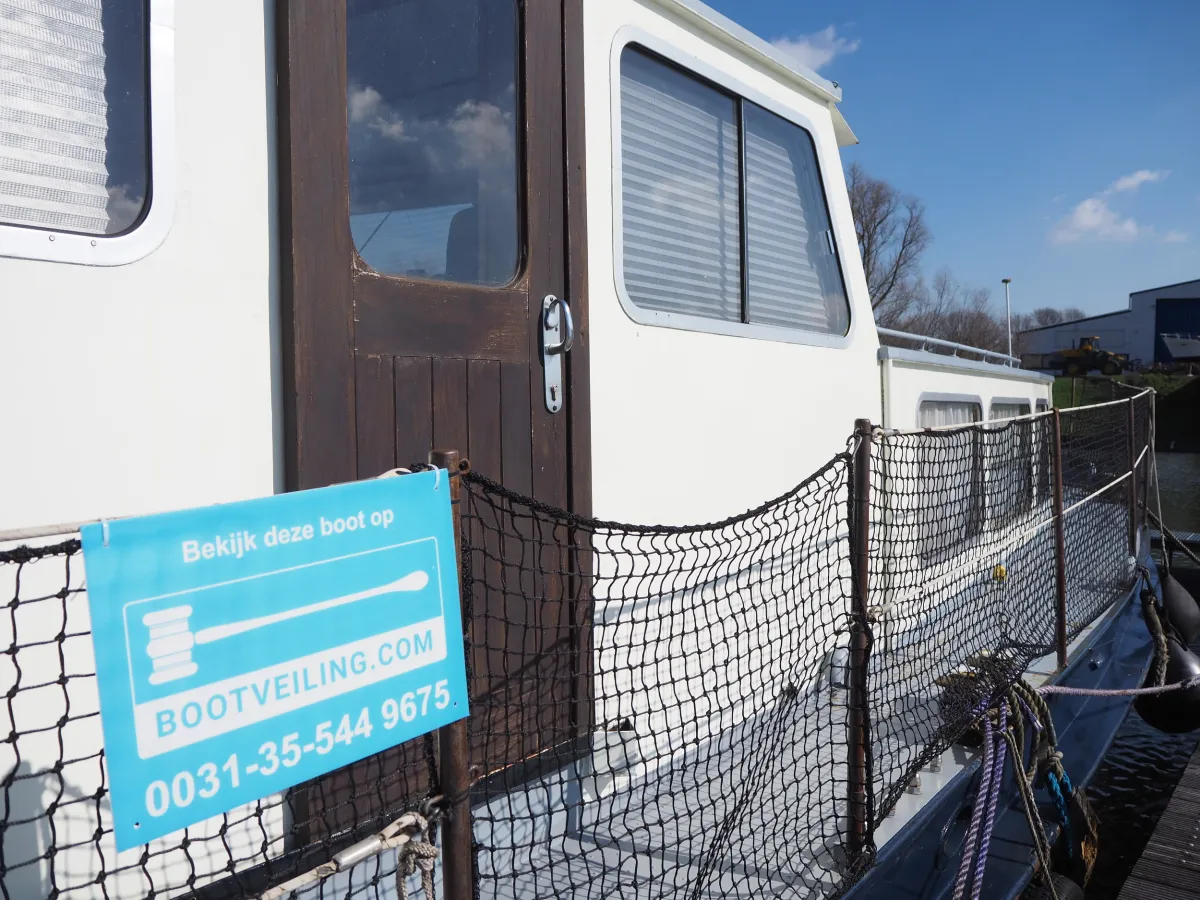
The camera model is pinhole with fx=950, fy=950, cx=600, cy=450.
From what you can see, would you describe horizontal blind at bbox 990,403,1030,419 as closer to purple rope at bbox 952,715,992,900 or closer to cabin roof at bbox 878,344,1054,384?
cabin roof at bbox 878,344,1054,384

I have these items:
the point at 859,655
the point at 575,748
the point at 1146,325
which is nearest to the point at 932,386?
the point at 859,655

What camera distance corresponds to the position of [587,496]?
2.82 meters

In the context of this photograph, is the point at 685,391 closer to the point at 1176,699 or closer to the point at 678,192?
the point at 678,192

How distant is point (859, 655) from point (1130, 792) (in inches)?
216

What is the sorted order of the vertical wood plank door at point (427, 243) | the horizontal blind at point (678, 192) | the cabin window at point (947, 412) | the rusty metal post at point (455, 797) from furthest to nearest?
1. the cabin window at point (947, 412)
2. the horizontal blind at point (678, 192)
3. the vertical wood plank door at point (427, 243)
4. the rusty metal post at point (455, 797)

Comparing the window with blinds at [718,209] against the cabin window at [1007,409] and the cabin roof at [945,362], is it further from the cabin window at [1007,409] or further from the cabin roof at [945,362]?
the cabin window at [1007,409]

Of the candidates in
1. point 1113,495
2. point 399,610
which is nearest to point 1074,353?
point 1113,495

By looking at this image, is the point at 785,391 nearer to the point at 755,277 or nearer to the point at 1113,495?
the point at 755,277

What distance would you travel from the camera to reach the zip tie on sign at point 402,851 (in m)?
1.46

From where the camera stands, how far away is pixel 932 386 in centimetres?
502

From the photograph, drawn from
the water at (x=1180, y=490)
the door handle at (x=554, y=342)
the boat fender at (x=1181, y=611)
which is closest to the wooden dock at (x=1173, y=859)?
the boat fender at (x=1181, y=611)

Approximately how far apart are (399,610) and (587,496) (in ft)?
4.45

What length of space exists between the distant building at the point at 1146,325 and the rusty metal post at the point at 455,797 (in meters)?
55.0

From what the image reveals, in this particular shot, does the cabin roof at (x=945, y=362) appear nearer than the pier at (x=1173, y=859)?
No
